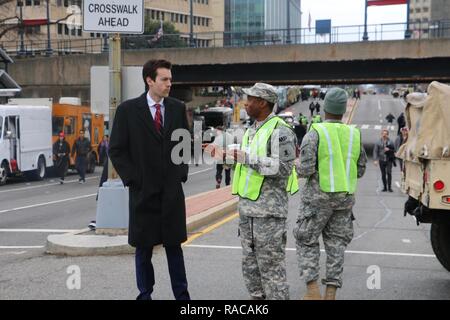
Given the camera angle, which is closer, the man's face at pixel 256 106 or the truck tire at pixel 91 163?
the man's face at pixel 256 106

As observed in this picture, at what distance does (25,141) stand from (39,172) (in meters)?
1.81

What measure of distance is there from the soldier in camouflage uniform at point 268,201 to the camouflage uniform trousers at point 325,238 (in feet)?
1.75

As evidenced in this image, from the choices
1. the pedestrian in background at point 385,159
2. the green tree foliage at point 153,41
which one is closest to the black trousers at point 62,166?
the pedestrian in background at point 385,159

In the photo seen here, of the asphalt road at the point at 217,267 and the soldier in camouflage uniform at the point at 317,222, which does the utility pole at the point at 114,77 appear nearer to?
the asphalt road at the point at 217,267

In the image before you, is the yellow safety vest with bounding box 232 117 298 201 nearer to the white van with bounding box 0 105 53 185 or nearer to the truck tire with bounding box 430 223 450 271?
the truck tire with bounding box 430 223 450 271

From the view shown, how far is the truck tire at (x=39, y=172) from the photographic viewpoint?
28453 mm

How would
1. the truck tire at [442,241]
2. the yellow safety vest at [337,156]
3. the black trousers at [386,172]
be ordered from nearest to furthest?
the yellow safety vest at [337,156] → the truck tire at [442,241] → the black trousers at [386,172]

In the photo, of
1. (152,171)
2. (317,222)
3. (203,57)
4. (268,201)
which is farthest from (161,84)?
(203,57)

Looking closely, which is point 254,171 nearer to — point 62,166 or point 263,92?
point 263,92

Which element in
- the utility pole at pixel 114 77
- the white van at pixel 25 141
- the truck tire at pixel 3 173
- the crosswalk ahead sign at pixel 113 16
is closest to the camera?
the crosswalk ahead sign at pixel 113 16

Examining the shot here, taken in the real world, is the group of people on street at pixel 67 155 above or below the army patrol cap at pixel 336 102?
below

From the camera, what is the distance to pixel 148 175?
5.89 m

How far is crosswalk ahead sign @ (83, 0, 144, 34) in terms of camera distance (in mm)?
9461

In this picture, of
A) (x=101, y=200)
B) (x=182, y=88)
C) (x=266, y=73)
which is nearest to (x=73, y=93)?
(x=182, y=88)
